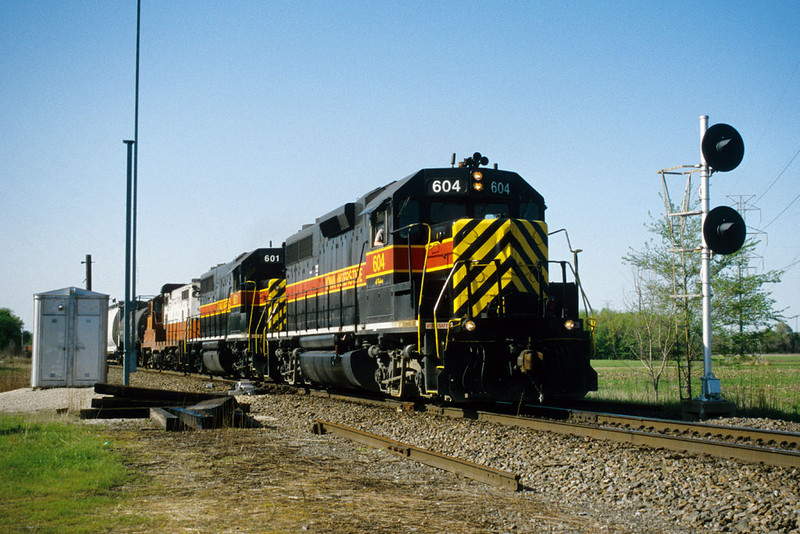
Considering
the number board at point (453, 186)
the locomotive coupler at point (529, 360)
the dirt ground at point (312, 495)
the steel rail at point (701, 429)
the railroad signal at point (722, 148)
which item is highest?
the railroad signal at point (722, 148)

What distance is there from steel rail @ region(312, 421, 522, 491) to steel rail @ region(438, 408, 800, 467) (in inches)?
88.3

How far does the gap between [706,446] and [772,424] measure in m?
3.26

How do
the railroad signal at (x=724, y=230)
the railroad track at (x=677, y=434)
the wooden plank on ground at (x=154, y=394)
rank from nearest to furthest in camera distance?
the railroad track at (x=677, y=434), the railroad signal at (x=724, y=230), the wooden plank on ground at (x=154, y=394)

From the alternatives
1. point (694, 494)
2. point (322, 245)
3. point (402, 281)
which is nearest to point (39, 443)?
point (402, 281)

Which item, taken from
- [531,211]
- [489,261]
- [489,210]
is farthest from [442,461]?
[531,211]

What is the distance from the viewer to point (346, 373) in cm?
1426

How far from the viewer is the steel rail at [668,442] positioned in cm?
685

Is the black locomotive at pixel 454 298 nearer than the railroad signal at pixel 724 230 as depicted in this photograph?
Yes

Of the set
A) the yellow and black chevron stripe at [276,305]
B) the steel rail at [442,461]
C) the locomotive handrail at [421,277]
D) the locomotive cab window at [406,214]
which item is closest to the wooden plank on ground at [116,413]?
the steel rail at [442,461]

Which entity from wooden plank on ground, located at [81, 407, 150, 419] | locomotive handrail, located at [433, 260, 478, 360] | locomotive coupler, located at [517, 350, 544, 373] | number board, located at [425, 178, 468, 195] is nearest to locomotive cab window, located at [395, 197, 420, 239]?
number board, located at [425, 178, 468, 195]

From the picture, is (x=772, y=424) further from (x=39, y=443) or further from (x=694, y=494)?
(x=39, y=443)

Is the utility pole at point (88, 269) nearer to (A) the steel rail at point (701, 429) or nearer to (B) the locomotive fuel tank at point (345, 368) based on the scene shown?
(B) the locomotive fuel tank at point (345, 368)

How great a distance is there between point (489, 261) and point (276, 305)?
395 inches

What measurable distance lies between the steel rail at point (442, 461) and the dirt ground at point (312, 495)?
10 cm
